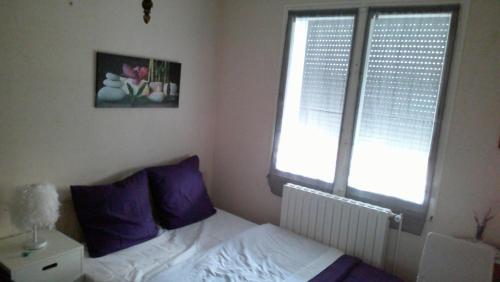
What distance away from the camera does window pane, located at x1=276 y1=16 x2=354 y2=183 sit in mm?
2590

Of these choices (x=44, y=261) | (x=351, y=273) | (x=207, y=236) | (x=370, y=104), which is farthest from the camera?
(x=207, y=236)

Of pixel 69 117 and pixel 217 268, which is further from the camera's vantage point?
pixel 69 117

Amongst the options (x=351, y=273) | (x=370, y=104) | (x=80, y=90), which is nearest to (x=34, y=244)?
(x=80, y=90)

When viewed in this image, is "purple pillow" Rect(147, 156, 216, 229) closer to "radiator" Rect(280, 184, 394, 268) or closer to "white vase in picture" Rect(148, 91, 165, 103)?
"white vase in picture" Rect(148, 91, 165, 103)

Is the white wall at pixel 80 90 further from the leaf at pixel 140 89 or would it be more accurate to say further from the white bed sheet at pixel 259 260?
the white bed sheet at pixel 259 260

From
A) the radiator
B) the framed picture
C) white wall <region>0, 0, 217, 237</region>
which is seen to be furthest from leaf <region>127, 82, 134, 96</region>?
the radiator

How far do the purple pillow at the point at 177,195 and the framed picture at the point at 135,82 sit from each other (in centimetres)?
54

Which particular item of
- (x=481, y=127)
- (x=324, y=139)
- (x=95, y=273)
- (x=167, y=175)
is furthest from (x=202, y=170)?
(x=481, y=127)

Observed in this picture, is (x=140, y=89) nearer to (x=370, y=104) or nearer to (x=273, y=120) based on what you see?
(x=273, y=120)

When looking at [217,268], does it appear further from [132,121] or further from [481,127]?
[481,127]

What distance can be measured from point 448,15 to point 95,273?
102 inches

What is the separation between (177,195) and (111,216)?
1.91 ft

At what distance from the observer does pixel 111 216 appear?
7.32 ft

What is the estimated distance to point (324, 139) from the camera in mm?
2689
